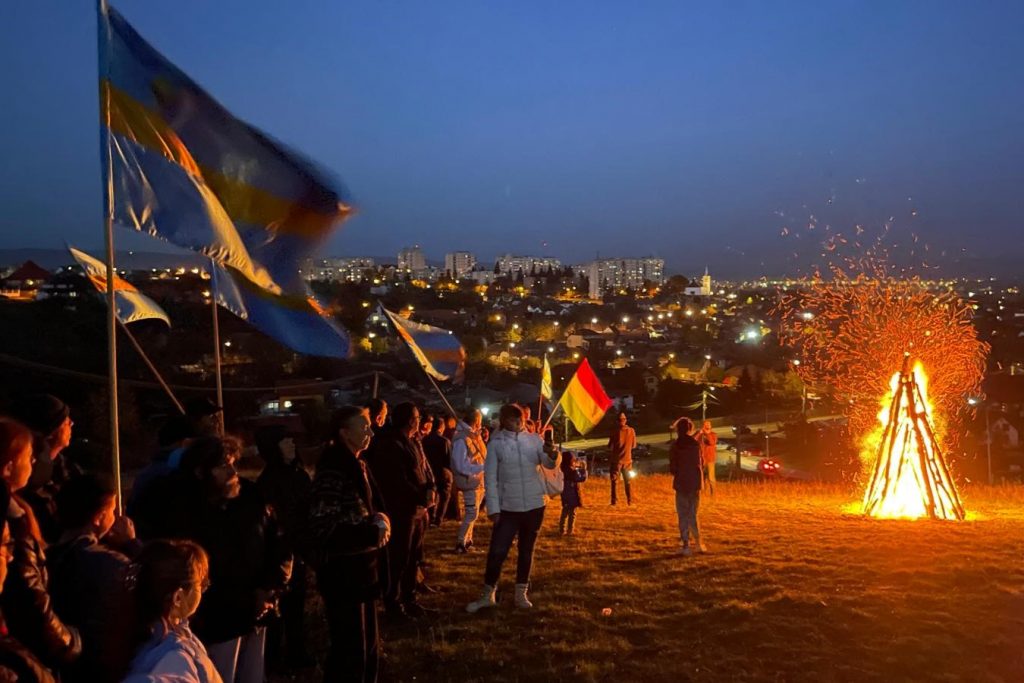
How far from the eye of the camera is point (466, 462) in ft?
28.8

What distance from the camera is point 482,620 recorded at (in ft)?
21.7

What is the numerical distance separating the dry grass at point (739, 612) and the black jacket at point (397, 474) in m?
1.03

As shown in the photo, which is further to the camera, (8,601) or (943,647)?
(943,647)

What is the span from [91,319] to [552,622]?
135 feet

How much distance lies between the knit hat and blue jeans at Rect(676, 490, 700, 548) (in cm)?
660

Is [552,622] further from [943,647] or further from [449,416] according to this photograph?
[449,416]

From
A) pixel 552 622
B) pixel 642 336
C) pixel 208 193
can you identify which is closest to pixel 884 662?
pixel 552 622

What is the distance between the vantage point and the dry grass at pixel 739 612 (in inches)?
223

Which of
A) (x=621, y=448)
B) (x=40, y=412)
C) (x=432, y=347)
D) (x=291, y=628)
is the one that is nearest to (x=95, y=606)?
(x=40, y=412)

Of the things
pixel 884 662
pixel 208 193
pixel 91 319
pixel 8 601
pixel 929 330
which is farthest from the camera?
pixel 91 319

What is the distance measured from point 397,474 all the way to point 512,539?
48.9 inches

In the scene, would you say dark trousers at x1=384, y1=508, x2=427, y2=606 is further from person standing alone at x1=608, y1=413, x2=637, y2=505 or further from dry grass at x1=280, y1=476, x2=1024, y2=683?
person standing alone at x1=608, y1=413, x2=637, y2=505

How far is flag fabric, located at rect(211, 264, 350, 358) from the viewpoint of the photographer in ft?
21.1

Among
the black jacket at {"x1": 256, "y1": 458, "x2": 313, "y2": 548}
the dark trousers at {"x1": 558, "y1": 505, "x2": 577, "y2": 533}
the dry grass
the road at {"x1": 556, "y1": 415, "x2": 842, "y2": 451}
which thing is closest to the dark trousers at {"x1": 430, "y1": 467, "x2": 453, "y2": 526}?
the dry grass
